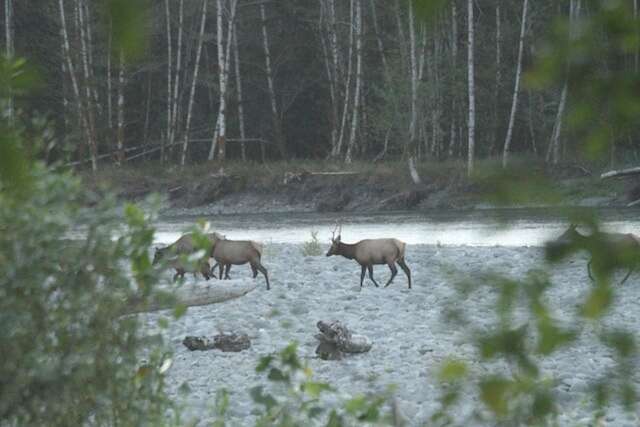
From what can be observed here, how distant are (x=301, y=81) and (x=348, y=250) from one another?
1323 inches

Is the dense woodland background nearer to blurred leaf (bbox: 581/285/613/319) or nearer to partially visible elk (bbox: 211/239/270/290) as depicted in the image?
partially visible elk (bbox: 211/239/270/290)

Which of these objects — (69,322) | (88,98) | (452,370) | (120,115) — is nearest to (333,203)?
(120,115)

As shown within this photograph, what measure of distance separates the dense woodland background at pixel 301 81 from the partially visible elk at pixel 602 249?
31.1 m

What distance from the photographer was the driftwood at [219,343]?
10.1m

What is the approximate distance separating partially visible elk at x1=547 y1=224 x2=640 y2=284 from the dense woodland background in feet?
102

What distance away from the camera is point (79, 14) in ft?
122

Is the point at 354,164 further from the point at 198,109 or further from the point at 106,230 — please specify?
the point at 106,230

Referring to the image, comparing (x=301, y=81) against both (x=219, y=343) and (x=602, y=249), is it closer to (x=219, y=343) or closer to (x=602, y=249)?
(x=219, y=343)

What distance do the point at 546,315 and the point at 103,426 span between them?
3.36 metres

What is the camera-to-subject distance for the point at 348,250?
52.0 feet

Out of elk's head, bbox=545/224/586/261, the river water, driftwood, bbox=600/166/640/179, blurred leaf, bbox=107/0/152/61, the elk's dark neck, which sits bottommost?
the river water

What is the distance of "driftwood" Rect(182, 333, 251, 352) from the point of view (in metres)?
10.1

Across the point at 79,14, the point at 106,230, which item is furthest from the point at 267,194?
the point at 106,230

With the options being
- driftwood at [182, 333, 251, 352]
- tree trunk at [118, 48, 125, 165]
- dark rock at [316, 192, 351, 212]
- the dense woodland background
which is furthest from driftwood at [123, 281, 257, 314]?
tree trunk at [118, 48, 125, 165]
